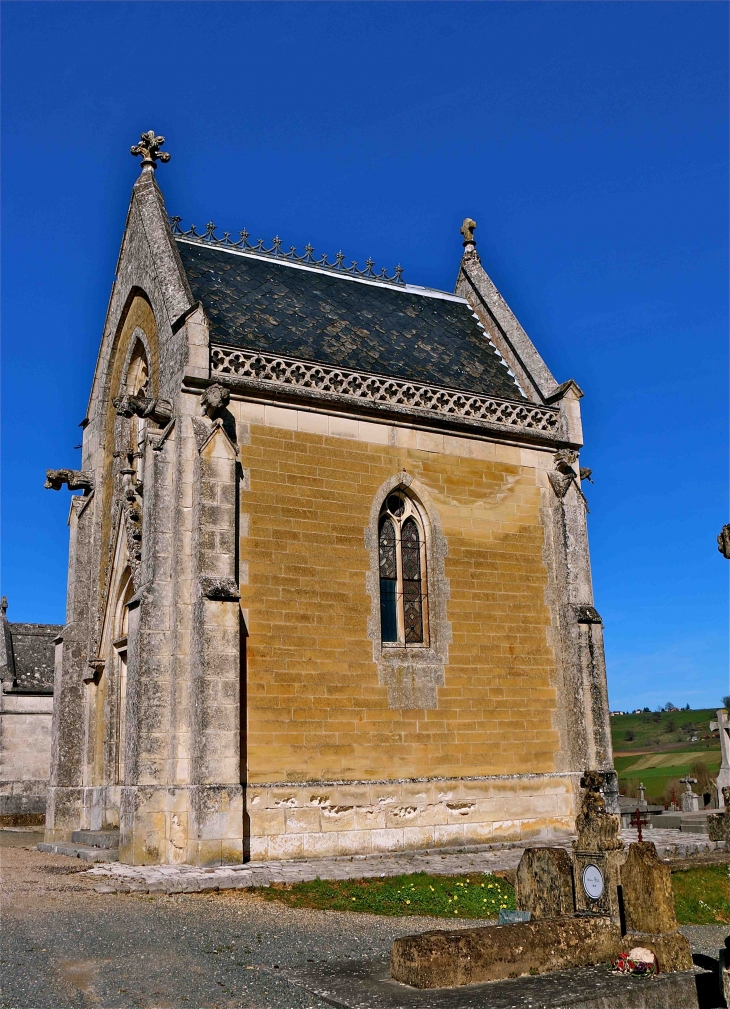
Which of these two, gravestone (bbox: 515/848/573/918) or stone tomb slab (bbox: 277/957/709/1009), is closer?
stone tomb slab (bbox: 277/957/709/1009)

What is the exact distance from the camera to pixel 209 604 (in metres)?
14.0

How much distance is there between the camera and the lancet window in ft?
54.3

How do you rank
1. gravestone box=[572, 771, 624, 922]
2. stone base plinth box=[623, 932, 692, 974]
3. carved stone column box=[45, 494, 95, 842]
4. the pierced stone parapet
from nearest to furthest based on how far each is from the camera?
stone base plinth box=[623, 932, 692, 974] → gravestone box=[572, 771, 624, 922] → the pierced stone parapet → carved stone column box=[45, 494, 95, 842]

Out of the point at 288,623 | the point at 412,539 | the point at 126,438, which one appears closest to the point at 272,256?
the point at 126,438

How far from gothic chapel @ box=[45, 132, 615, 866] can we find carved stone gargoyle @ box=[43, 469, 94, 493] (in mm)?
47

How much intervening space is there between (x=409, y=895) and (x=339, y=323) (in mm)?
11637

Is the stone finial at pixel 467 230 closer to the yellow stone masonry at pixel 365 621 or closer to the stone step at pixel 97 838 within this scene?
the yellow stone masonry at pixel 365 621

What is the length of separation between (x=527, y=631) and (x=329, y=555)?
4300 millimetres

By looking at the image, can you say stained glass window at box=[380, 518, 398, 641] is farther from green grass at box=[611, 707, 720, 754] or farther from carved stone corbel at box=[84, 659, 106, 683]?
green grass at box=[611, 707, 720, 754]

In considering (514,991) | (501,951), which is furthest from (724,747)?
(514,991)

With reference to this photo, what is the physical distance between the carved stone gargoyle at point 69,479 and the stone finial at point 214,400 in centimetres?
604

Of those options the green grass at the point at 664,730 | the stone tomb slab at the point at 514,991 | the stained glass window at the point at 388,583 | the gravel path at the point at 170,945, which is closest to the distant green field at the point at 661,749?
the green grass at the point at 664,730

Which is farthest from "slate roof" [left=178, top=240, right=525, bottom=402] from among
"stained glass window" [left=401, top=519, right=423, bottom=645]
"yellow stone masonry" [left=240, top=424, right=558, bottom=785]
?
"stained glass window" [left=401, top=519, right=423, bottom=645]

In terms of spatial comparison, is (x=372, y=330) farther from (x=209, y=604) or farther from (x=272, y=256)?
(x=209, y=604)
